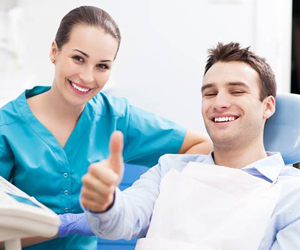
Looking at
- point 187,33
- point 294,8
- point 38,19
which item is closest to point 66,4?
point 38,19

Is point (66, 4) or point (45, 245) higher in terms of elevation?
point (66, 4)

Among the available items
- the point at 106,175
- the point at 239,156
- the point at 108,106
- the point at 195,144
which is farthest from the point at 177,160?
the point at 106,175

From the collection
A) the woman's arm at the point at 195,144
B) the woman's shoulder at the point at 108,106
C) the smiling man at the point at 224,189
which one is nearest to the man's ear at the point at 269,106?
the smiling man at the point at 224,189

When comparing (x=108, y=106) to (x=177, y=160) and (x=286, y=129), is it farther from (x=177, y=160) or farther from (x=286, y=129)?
(x=286, y=129)

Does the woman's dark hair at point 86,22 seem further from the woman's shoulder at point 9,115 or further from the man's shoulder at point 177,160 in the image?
the man's shoulder at point 177,160

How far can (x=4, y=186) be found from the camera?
1.17 metres

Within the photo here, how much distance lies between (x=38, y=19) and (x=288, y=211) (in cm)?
193

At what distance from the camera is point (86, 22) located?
1590mm

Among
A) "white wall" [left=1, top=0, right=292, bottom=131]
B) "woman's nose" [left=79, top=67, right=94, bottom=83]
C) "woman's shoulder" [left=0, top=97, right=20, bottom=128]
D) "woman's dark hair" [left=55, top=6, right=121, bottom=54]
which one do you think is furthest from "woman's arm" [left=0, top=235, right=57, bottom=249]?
"white wall" [left=1, top=0, right=292, bottom=131]

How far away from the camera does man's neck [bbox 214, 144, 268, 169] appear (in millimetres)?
1425

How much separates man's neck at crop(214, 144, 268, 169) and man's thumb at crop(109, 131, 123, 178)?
0.58 m

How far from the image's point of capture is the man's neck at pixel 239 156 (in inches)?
56.1

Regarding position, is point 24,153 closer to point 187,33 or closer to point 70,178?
point 70,178

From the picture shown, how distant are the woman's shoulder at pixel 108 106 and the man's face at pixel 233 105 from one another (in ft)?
1.21
